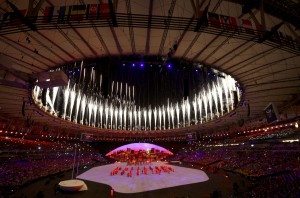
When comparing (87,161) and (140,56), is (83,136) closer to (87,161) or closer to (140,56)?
(87,161)

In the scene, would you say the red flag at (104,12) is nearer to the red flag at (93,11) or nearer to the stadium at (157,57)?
the stadium at (157,57)

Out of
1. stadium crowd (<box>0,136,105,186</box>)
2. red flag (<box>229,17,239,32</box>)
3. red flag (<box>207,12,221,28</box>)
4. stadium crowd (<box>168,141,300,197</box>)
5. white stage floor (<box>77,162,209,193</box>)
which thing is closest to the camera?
red flag (<box>207,12,221,28</box>)

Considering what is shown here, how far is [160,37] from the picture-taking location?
1538cm

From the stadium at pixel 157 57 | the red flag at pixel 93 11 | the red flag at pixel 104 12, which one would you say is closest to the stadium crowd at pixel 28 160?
the stadium at pixel 157 57

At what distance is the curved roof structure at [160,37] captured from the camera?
1006 centimetres

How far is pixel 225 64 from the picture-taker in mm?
18359

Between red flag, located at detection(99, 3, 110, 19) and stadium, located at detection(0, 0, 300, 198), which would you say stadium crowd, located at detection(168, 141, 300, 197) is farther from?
red flag, located at detection(99, 3, 110, 19)

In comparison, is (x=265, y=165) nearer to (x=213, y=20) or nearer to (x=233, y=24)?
(x=233, y=24)

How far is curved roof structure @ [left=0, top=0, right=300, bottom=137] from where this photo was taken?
1006 cm

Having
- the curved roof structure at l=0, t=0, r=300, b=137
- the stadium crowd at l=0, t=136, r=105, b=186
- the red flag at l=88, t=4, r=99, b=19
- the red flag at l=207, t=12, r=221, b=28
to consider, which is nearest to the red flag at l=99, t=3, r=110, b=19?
the curved roof structure at l=0, t=0, r=300, b=137

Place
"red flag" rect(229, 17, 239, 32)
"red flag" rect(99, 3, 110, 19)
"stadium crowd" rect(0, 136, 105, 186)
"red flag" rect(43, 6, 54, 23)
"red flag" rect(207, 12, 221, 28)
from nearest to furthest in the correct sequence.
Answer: "red flag" rect(99, 3, 110, 19)
"red flag" rect(43, 6, 54, 23)
"red flag" rect(207, 12, 221, 28)
"red flag" rect(229, 17, 239, 32)
"stadium crowd" rect(0, 136, 105, 186)

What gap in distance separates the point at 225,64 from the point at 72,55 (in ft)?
45.0

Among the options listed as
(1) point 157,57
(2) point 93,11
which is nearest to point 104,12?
(2) point 93,11

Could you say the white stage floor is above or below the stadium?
below
